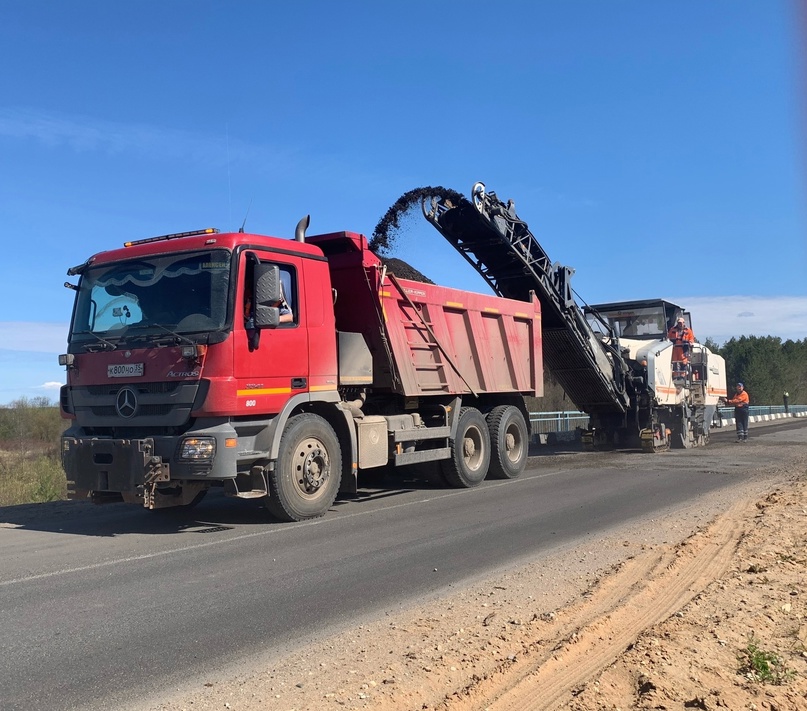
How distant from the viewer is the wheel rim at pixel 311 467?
8.24 metres

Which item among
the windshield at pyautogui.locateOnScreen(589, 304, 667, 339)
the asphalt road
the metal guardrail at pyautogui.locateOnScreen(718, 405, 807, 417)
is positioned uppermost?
the windshield at pyautogui.locateOnScreen(589, 304, 667, 339)

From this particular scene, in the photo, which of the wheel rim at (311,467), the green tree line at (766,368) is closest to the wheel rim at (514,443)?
the wheel rim at (311,467)

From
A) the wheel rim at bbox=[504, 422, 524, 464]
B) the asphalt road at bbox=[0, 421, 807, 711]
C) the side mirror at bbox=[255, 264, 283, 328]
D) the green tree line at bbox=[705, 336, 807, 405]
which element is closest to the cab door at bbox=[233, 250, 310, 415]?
the side mirror at bbox=[255, 264, 283, 328]

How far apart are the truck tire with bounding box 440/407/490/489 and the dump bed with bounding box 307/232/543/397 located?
455 mm

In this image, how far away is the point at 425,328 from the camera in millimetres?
10633

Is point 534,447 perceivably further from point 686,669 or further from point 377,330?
point 686,669

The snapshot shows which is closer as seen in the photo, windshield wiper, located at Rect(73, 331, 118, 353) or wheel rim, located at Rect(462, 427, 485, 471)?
windshield wiper, located at Rect(73, 331, 118, 353)

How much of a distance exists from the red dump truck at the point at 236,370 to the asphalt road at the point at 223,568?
565mm

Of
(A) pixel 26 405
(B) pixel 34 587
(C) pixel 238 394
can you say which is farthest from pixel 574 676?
(A) pixel 26 405

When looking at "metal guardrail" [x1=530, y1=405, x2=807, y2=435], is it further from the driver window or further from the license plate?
the license plate

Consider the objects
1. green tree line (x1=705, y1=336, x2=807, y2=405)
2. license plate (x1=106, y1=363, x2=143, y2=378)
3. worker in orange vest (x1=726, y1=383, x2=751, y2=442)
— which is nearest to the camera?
license plate (x1=106, y1=363, x2=143, y2=378)

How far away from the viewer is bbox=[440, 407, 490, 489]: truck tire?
11266 mm

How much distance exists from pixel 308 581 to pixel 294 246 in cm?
414

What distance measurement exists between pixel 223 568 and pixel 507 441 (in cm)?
724
